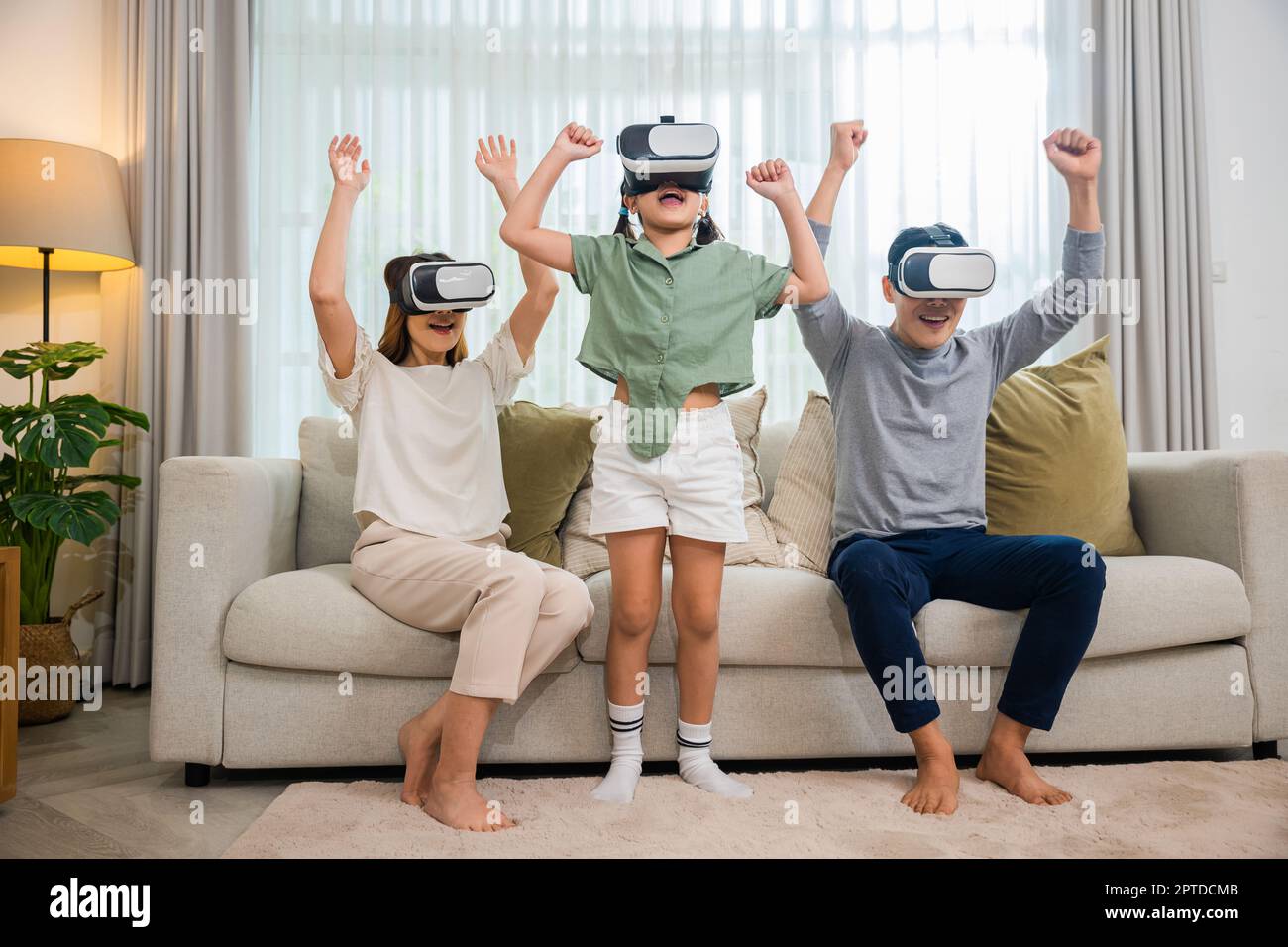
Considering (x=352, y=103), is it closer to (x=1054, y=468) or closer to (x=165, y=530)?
(x=165, y=530)

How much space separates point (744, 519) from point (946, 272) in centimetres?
65

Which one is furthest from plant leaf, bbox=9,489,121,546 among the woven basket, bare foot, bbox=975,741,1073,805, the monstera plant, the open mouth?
bare foot, bbox=975,741,1073,805

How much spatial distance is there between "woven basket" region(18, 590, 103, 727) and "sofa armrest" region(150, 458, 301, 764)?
2.87ft

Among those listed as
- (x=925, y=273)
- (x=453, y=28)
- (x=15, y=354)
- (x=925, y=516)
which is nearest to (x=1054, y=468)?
(x=925, y=516)

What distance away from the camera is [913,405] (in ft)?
5.83

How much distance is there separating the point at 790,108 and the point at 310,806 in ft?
7.91

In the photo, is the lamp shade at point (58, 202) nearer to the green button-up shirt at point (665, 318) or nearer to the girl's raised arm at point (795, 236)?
the green button-up shirt at point (665, 318)

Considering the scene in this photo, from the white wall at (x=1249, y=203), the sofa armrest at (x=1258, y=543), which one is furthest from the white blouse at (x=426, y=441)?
the white wall at (x=1249, y=203)

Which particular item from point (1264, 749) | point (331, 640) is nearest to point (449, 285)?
point (331, 640)

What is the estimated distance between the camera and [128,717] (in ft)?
7.37

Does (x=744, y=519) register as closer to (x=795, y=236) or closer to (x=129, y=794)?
(x=795, y=236)

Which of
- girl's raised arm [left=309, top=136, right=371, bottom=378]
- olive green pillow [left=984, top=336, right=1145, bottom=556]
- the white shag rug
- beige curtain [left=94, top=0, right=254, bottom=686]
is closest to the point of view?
the white shag rug

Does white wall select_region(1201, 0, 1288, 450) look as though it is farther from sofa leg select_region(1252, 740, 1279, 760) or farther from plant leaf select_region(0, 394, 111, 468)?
plant leaf select_region(0, 394, 111, 468)

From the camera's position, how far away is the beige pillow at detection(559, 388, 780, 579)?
1942 millimetres
